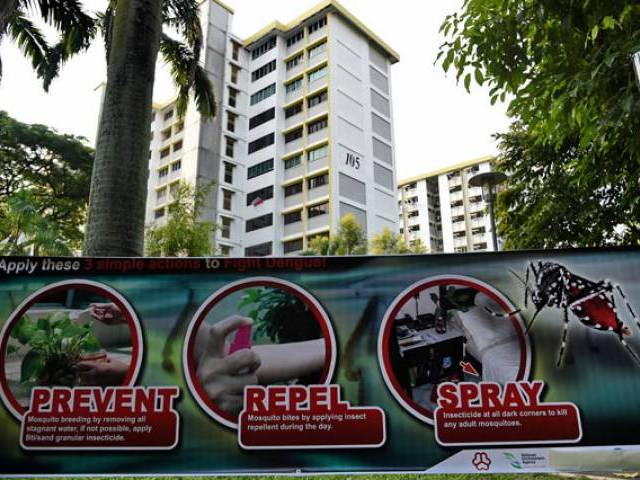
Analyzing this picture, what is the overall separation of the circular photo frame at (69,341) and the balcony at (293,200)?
3611 centimetres

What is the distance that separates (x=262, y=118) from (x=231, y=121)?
3.02 metres

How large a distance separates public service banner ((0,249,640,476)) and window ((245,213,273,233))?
37293mm

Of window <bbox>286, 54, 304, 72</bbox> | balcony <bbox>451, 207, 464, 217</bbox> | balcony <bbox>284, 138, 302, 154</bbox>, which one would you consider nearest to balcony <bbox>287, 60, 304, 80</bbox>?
window <bbox>286, 54, 304, 72</bbox>

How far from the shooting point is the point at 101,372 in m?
3.67

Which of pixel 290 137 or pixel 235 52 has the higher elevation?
pixel 235 52

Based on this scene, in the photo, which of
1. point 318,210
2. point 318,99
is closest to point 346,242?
point 318,210

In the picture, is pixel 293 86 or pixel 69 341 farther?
pixel 293 86

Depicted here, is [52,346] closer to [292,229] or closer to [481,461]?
[481,461]

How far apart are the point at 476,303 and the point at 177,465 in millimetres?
2646

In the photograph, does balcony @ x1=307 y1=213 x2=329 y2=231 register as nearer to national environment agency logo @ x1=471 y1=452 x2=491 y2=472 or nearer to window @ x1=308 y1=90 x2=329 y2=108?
window @ x1=308 y1=90 x2=329 y2=108

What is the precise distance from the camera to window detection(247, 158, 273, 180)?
42656 mm

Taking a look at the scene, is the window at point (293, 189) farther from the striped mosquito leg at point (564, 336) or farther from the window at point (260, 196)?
the striped mosquito leg at point (564, 336)

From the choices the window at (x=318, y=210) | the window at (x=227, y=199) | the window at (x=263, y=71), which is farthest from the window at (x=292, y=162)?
the window at (x=263, y=71)

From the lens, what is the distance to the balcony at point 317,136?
3973 cm
